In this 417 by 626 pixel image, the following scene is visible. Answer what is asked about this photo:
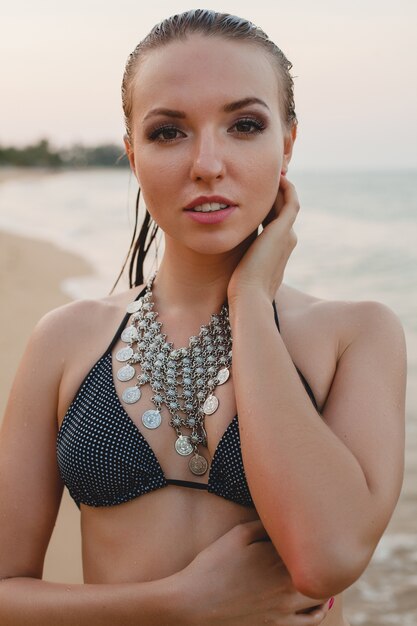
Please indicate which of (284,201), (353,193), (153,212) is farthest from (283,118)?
(353,193)

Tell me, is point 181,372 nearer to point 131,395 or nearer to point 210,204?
point 131,395

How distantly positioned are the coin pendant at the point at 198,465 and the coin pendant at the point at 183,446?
3 cm

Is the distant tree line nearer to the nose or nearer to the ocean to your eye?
the ocean

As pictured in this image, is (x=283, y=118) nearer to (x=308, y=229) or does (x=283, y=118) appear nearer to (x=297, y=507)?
(x=297, y=507)

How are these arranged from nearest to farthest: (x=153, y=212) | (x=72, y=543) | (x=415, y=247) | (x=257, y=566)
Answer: (x=257, y=566) < (x=153, y=212) < (x=72, y=543) < (x=415, y=247)

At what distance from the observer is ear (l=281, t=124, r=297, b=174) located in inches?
89.6

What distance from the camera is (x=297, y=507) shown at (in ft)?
5.64

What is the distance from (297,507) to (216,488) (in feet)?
0.99

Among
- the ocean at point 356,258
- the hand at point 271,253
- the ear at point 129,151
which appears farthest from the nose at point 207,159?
the ocean at point 356,258

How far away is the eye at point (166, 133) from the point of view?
6.66 ft

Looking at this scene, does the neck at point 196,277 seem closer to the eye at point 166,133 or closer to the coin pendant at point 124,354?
the coin pendant at point 124,354

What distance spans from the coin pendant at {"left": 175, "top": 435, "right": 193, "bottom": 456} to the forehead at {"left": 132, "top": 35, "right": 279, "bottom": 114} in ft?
2.77

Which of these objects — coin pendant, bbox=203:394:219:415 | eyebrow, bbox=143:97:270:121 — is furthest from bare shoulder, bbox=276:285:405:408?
eyebrow, bbox=143:97:270:121

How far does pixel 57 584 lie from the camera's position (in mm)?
1931
